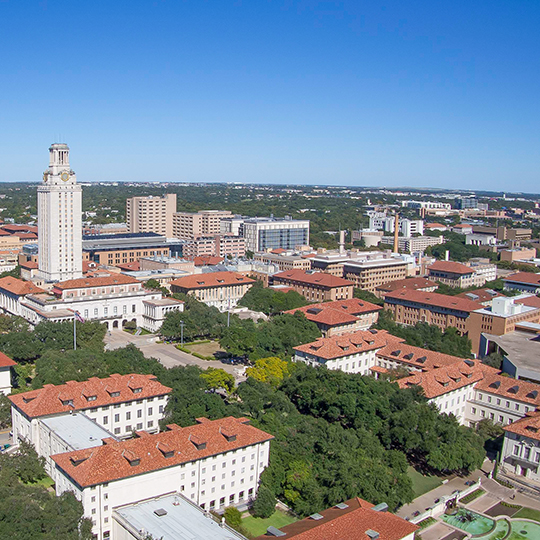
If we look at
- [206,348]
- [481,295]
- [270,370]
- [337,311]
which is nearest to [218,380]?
[270,370]

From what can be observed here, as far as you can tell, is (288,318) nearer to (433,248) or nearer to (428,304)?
(428,304)

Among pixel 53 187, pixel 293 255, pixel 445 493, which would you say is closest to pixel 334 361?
pixel 445 493

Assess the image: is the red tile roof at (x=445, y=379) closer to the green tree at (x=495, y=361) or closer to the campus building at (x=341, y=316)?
the green tree at (x=495, y=361)

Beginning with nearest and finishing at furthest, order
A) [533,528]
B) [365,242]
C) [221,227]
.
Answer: [533,528]
[221,227]
[365,242]

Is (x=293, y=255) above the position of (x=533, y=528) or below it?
above

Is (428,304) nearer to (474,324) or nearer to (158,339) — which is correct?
(474,324)

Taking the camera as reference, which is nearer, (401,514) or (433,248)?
(401,514)

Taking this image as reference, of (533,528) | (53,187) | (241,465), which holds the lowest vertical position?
(533,528)

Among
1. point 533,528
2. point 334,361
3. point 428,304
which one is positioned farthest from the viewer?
point 428,304
